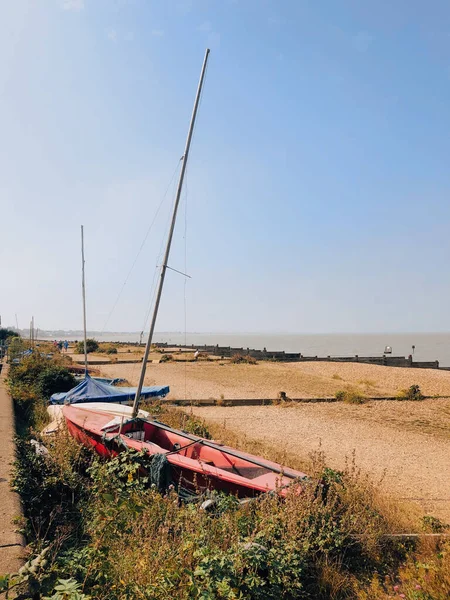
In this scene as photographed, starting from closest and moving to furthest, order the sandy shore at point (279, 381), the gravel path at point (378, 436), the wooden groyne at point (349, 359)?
the gravel path at point (378, 436), the sandy shore at point (279, 381), the wooden groyne at point (349, 359)

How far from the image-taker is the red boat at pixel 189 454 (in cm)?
596

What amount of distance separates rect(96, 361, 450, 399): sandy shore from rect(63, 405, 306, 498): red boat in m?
9.14

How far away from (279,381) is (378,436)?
41.9 ft

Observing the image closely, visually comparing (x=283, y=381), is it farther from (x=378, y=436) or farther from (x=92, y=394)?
(x=92, y=394)

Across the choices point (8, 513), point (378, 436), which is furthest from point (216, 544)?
point (378, 436)

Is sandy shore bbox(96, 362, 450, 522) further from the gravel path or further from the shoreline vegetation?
the shoreline vegetation

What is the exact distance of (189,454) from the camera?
25.3 ft

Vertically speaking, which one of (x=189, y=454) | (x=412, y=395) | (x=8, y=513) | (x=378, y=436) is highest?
(x=8, y=513)

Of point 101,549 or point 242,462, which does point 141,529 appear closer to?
point 101,549

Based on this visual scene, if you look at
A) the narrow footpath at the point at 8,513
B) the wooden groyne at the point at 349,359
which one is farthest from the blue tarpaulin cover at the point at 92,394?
the wooden groyne at the point at 349,359

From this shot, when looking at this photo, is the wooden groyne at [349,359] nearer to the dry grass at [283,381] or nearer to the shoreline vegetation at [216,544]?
the dry grass at [283,381]

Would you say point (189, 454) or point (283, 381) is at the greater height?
point (189, 454)

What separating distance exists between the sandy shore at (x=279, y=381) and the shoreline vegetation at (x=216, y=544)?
12.7 meters

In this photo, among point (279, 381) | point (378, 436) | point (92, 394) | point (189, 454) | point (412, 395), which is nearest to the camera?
point (189, 454)
